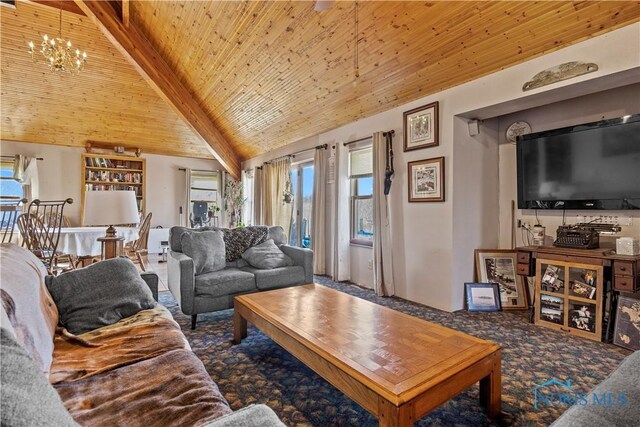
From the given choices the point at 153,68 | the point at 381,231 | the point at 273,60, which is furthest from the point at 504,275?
the point at 153,68

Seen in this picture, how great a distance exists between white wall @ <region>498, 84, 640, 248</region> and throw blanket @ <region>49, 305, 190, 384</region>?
11.9 feet

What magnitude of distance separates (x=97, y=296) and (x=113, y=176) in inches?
254

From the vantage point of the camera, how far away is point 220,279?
2.97 m

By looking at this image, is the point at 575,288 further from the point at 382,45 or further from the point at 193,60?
the point at 193,60

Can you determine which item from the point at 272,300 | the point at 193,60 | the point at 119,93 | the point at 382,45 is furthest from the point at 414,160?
the point at 119,93

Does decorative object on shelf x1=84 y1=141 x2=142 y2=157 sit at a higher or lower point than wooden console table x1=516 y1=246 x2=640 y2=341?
higher

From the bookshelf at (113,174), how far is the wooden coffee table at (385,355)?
21.1 ft

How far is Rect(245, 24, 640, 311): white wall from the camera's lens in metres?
2.85

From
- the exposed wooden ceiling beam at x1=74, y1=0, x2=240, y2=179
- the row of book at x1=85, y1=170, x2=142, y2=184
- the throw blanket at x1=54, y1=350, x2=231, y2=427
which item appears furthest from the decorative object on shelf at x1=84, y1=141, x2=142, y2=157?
the throw blanket at x1=54, y1=350, x2=231, y2=427

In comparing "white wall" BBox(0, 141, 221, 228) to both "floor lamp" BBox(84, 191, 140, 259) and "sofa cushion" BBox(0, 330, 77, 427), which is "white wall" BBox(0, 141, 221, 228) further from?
"sofa cushion" BBox(0, 330, 77, 427)

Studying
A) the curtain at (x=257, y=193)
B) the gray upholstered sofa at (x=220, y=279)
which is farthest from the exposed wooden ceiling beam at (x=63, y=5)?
the curtain at (x=257, y=193)

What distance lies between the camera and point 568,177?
3006 millimetres

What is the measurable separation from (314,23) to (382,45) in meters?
0.72

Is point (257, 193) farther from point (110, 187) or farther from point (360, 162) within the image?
point (110, 187)
